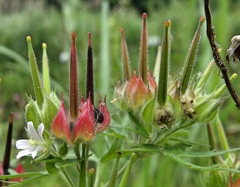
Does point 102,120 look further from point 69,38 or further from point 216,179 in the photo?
point 69,38

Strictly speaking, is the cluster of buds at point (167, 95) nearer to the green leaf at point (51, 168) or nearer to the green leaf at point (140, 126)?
the green leaf at point (140, 126)

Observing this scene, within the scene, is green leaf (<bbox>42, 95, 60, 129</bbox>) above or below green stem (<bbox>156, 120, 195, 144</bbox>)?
above

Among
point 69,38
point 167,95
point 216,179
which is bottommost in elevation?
point 216,179

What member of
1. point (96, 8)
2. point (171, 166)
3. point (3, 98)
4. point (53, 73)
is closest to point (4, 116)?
point (3, 98)

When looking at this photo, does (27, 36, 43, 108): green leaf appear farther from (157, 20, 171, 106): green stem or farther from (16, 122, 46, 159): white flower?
(157, 20, 171, 106): green stem

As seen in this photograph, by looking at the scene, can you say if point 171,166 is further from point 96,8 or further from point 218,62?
point 96,8

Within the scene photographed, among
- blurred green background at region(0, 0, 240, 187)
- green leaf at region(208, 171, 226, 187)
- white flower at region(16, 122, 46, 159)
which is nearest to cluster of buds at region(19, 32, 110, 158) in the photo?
white flower at region(16, 122, 46, 159)

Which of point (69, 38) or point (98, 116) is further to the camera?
point (69, 38)

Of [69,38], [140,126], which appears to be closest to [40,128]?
[140,126]
